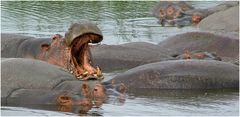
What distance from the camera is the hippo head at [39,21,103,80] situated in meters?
8.59

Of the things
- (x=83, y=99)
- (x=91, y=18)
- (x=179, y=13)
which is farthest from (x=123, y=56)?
(x=179, y=13)

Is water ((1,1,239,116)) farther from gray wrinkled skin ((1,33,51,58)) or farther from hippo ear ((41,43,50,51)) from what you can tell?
gray wrinkled skin ((1,33,51,58))

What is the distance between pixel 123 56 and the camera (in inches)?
437

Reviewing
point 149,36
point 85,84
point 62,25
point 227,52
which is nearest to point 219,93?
point 85,84

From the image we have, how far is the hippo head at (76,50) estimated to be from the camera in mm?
8586

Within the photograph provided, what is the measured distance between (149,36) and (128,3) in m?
7.25

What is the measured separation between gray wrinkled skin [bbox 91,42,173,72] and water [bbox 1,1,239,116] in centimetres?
101

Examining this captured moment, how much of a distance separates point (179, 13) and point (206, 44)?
328 inches

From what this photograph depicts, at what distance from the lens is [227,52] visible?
1213 centimetres

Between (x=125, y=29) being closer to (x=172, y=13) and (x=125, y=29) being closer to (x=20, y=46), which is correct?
(x=172, y=13)

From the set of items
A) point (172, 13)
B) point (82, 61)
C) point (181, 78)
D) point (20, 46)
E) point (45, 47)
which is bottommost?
point (181, 78)

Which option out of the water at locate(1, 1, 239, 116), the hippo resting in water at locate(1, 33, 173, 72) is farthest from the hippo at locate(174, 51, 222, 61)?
the water at locate(1, 1, 239, 116)

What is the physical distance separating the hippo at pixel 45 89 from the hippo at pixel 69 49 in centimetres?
54

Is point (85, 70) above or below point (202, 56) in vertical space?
below
